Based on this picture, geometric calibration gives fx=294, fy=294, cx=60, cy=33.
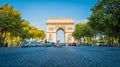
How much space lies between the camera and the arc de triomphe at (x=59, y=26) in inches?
5610

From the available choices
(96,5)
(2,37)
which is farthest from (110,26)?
(2,37)

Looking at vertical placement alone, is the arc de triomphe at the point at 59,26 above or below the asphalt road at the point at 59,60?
above

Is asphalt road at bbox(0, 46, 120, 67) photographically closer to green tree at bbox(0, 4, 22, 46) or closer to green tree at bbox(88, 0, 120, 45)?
green tree at bbox(88, 0, 120, 45)

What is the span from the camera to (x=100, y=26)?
53250mm

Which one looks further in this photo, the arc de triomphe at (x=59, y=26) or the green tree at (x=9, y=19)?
the arc de triomphe at (x=59, y=26)

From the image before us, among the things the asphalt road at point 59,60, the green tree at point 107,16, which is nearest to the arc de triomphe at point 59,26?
the green tree at point 107,16

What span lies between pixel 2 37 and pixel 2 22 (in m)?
10.4

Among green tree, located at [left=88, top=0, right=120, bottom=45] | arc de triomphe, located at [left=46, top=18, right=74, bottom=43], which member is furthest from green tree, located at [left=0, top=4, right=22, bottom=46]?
arc de triomphe, located at [left=46, top=18, right=74, bottom=43]

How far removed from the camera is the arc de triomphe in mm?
142500

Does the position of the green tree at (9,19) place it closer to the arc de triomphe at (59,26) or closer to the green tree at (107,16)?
the green tree at (107,16)

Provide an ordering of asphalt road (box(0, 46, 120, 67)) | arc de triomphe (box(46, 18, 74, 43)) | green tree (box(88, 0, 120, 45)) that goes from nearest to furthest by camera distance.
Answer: asphalt road (box(0, 46, 120, 67))
green tree (box(88, 0, 120, 45))
arc de triomphe (box(46, 18, 74, 43))

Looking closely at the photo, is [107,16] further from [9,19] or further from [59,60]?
[59,60]

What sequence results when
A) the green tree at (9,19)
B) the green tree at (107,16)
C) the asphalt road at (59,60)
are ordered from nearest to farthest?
the asphalt road at (59,60) < the green tree at (107,16) < the green tree at (9,19)

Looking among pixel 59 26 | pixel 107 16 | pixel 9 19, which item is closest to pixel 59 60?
pixel 107 16
